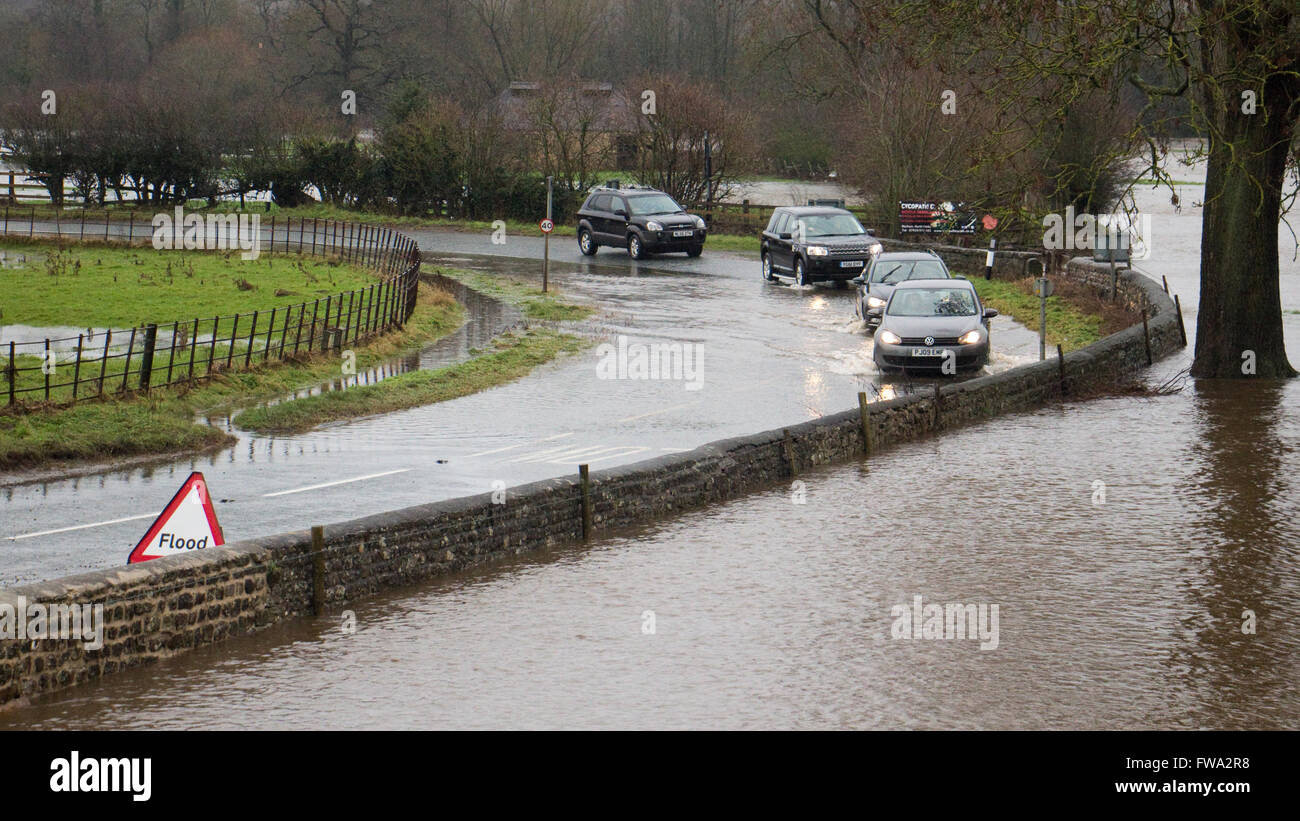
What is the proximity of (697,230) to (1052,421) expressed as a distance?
2564cm

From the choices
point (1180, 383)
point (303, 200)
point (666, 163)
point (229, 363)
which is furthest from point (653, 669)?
point (303, 200)

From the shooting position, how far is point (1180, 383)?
2447 cm

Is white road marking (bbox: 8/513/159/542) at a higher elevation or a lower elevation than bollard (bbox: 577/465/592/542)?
lower

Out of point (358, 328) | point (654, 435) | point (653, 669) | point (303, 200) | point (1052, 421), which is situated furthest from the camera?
point (303, 200)

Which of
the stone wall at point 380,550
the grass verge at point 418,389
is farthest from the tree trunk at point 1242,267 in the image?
the grass verge at point 418,389

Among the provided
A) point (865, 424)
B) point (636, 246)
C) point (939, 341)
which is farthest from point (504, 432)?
point (636, 246)

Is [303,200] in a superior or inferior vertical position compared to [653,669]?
superior

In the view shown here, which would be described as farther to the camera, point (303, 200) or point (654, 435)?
point (303, 200)

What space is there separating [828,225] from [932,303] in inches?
541

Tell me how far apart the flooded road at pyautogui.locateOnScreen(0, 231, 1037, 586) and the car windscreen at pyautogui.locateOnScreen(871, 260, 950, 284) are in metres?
1.17

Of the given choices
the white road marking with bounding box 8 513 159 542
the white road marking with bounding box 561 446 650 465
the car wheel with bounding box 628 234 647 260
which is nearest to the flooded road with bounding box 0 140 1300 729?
the white road marking with bounding box 561 446 650 465

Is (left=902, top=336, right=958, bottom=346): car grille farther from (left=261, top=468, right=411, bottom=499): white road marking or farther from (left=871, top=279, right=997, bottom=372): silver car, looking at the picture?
(left=261, top=468, right=411, bottom=499): white road marking

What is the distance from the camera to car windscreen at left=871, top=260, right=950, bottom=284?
1187 inches

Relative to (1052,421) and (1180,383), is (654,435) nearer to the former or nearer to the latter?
(1052,421)
